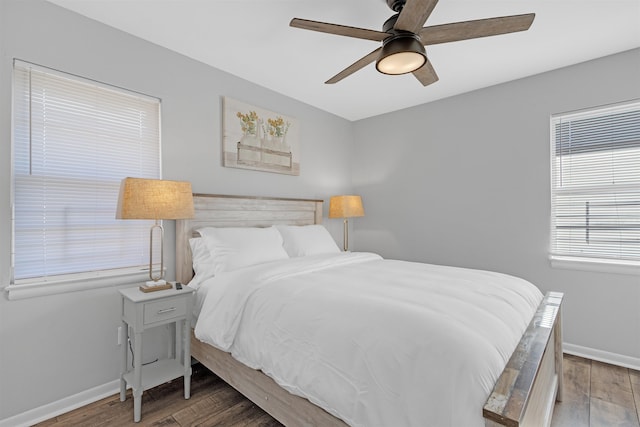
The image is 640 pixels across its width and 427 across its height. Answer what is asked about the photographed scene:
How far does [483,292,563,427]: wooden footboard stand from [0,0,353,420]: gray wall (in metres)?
2.34

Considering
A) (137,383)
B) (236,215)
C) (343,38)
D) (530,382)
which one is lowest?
(137,383)

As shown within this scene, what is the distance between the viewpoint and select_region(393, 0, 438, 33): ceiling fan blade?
143 cm

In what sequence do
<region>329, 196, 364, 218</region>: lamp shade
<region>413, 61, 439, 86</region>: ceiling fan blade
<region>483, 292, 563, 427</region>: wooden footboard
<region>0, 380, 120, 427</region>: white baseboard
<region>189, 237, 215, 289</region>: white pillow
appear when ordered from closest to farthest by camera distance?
<region>483, 292, 563, 427</region>: wooden footboard < <region>0, 380, 120, 427</region>: white baseboard < <region>413, 61, 439, 86</region>: ceiling fan blade < <region>189, 237, 215, 289</region>: white pillow < <region>329, 196, 364, 218</region>: lamp shade

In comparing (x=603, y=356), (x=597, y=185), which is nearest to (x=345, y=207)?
A: (x=597, y=185)

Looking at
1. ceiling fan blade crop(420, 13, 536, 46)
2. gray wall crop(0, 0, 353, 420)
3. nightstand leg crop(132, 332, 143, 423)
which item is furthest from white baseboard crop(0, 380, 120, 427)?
ceiling fan blade crop(420, 13, 536, 46)

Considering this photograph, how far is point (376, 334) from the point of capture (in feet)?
4.19

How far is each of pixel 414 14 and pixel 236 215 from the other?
6.99 ft

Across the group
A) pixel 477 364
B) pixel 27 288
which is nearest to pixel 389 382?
pixel 477 364

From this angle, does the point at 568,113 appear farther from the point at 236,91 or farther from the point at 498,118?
the point at 236,91

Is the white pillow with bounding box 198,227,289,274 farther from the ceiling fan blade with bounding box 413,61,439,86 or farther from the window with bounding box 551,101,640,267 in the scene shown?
the window with bounding box 551,101,640,267

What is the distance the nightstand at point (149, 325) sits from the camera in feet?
6.05

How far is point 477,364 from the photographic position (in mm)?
1064

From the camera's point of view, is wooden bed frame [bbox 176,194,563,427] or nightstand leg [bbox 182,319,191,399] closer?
wooden bed frame [bbox 176,194,563,427]

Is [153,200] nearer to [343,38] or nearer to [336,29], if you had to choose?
[336,29]
